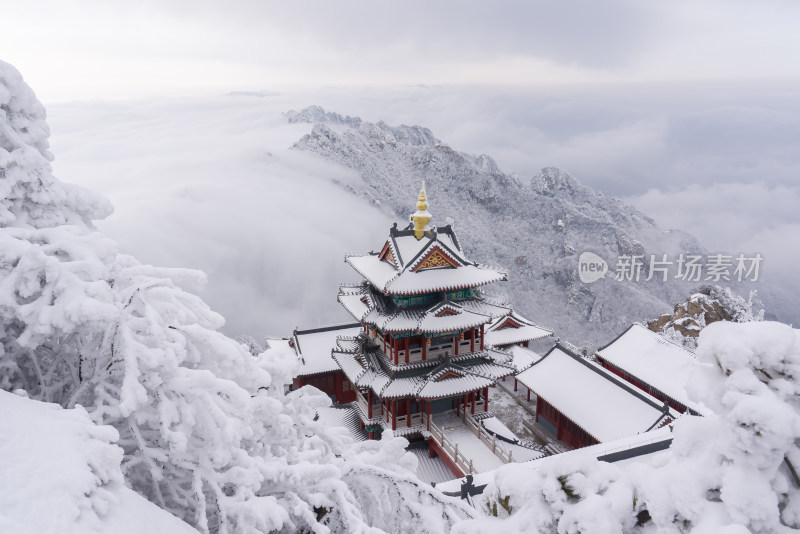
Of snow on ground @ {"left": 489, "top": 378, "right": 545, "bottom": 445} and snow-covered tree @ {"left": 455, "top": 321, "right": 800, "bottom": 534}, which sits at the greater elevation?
snow-covered tree @ {"left": 455, "top": 321, "right": 800, "bottom": 534}

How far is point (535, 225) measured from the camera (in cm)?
12675

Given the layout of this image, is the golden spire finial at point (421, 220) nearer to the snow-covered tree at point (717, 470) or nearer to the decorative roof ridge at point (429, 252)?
the decorative roof ridge at point (429, 252)

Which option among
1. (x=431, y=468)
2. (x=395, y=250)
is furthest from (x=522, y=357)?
(x=395, y=250)

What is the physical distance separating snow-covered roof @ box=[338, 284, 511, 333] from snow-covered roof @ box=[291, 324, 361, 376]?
6.91 m

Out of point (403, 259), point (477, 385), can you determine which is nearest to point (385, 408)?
point (477, 385)

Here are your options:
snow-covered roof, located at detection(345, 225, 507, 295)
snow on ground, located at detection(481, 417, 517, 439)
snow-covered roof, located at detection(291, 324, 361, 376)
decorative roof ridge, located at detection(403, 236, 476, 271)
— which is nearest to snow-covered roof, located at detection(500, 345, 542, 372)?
snow on ground, located at detection(481, 417, 517, 439)

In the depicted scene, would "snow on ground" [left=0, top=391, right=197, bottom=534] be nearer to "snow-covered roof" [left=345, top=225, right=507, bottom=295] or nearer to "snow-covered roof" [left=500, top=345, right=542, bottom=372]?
"snow-covered roof" [left=345, top=225, right=507, bottom=295]

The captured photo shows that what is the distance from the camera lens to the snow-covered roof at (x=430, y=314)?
1948 centimetres

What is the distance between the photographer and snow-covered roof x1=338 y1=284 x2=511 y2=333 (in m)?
19.5

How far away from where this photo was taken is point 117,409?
5770 millimetres

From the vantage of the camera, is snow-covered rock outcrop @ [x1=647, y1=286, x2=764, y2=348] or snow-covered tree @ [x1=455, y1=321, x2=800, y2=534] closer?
snow-covered tree @ [x1=455, y1=321, x2=800, y2=534]

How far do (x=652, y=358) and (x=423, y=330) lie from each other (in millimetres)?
16860

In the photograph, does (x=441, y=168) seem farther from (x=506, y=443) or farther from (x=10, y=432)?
(x=10, y=432)

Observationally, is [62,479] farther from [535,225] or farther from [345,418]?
[535,225]
